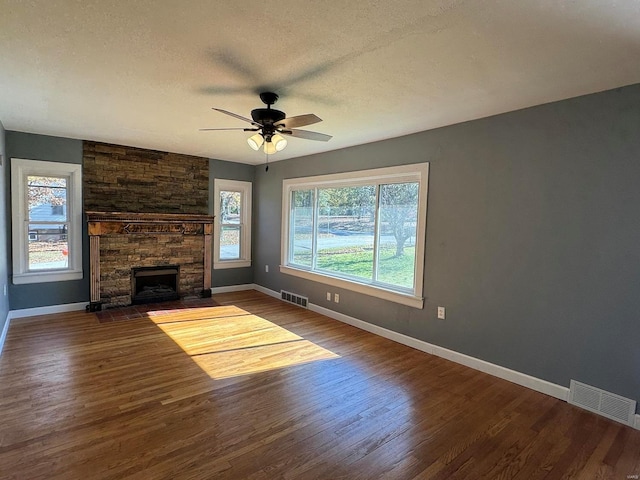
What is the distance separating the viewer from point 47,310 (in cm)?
475

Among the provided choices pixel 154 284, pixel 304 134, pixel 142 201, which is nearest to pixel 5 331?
pixel 154 284

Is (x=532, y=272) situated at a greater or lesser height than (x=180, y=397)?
greater

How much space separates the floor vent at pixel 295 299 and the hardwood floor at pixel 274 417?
61.0 inches

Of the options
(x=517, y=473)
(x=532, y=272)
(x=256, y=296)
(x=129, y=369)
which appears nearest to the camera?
(x=517, y=473)

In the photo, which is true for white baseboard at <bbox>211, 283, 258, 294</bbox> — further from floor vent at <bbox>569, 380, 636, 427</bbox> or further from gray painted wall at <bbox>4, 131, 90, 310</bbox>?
floor vent at <bbox>569, 380, 636, 427</bbox>

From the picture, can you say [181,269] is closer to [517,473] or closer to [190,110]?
[190,110]

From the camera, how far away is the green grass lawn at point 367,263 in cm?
411

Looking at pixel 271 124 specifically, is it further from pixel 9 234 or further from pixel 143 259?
pixel 9 234

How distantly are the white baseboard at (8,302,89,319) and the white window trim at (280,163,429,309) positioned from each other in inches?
120

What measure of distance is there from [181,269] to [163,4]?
472cm

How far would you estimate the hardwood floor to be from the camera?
202cm

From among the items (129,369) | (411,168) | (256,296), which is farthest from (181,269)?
(411,168)

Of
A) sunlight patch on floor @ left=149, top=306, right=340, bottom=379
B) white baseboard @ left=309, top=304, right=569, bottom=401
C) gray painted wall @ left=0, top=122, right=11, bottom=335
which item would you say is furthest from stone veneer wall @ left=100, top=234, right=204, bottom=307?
white baseboard @ left=309, top=304, right=569, bottom=401

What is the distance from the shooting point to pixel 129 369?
3186mm
